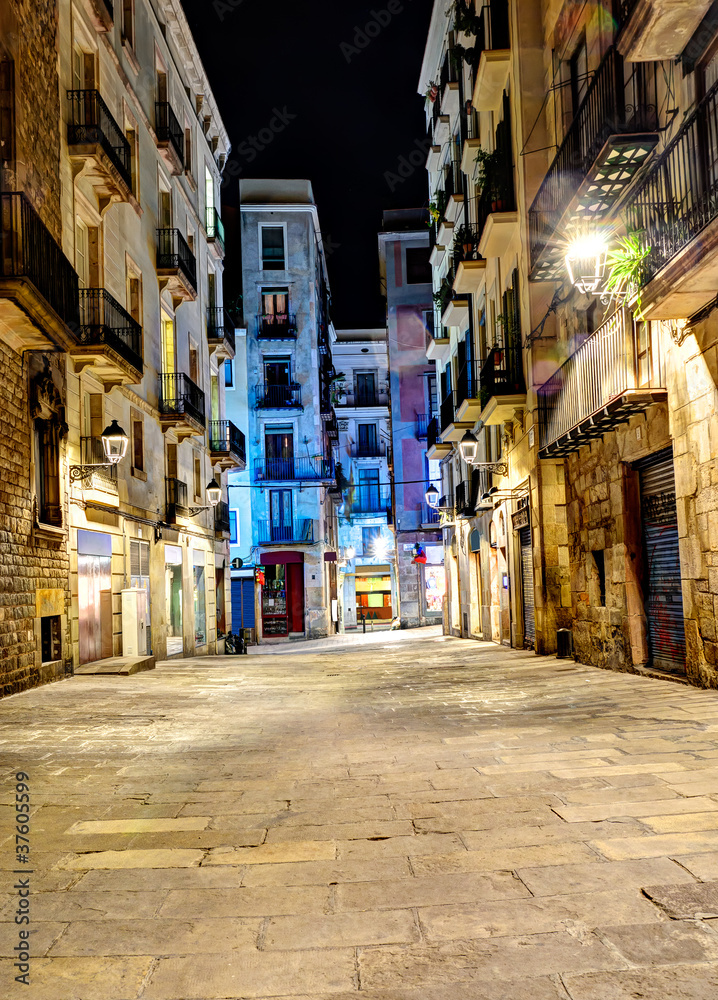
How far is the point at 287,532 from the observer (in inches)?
1702

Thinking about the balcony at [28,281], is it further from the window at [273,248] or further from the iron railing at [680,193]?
the window at [273,248]

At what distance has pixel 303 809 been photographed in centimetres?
566

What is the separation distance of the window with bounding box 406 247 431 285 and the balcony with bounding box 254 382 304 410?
853cm

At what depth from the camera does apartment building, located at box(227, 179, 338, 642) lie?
43.1m

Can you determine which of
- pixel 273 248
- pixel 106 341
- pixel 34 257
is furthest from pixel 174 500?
pixel 273 248

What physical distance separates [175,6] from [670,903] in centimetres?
2788

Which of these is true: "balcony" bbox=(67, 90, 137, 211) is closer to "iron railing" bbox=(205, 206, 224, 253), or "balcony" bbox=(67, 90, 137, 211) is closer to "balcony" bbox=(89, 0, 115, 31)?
"balcony" bbox=(89, 0, 115, 31)

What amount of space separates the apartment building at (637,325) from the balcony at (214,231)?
1770cm

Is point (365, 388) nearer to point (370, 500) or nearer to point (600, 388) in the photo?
point (370, 500)

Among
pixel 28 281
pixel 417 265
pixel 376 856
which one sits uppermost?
pixel 417 265

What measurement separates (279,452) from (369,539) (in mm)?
12406

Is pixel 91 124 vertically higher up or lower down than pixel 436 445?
higher up

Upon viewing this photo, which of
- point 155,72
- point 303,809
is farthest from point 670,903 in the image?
point 155,72

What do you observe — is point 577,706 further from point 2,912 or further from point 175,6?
point 175,6
